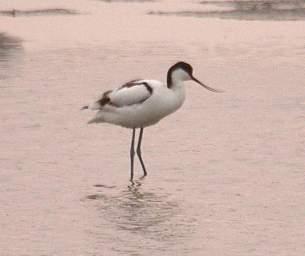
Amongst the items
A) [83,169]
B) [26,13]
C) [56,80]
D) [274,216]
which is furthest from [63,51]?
[274,216]

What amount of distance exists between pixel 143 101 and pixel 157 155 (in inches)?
30.9

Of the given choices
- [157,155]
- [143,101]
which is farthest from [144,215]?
[157,155]

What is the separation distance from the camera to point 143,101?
503 inches

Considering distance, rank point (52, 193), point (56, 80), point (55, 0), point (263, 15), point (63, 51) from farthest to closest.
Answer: point (55, 0)
point (263, 15)
point (63, 51)
point (56, 80)
point (52, 193)

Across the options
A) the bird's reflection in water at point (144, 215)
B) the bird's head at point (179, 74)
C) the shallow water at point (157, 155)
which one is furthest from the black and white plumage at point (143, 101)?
the bird's reflection in water at point (144, 215)

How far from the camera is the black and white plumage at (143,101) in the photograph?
1277 centimetres

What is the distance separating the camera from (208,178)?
11898 millimetres

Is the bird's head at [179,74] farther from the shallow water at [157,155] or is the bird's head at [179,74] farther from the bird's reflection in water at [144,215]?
the bird's reflection in water at [144,215]

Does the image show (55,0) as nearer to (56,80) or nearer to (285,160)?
(56,80)

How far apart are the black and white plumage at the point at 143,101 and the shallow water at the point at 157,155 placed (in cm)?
46

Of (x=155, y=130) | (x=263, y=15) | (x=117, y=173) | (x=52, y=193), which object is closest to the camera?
(x=52, y=193)

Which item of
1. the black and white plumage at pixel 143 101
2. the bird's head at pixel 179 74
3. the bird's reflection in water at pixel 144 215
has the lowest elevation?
the bird's reflection in water at pixel 144 215

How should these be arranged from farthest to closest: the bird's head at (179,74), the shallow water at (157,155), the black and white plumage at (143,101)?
the bird's head at (179,74)
the black and white plumage at (143,101)
the shallow water at (157,155)

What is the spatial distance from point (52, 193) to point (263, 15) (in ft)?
61.8
